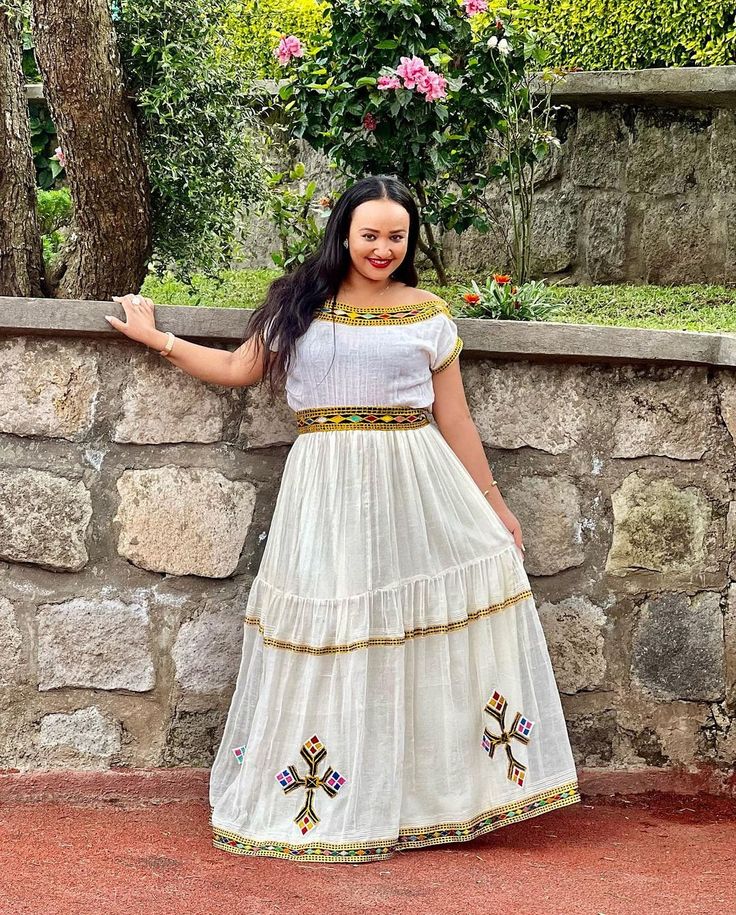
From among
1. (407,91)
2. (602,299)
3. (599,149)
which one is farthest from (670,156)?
(407,91)

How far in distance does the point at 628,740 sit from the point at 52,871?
5.36 ft

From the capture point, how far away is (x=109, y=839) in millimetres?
2771

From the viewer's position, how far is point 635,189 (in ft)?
17.1

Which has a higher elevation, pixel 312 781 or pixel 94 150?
pixel 94 150

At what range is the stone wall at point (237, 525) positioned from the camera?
115 inches

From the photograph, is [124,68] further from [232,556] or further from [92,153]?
[232,556]

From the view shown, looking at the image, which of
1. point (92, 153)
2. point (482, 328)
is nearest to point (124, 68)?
point (92, 153)

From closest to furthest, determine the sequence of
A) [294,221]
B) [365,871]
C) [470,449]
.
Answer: [365,871] → [470,449] → [294,221]

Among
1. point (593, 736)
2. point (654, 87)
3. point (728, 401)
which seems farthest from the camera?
point (654, 87)

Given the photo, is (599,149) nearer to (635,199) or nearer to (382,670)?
(635,199)

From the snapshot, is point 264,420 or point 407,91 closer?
point 264,420

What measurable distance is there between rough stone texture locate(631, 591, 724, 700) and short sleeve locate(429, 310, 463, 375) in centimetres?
96

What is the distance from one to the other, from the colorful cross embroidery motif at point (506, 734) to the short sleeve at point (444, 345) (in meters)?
0.85

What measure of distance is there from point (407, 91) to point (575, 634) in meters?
1.78
